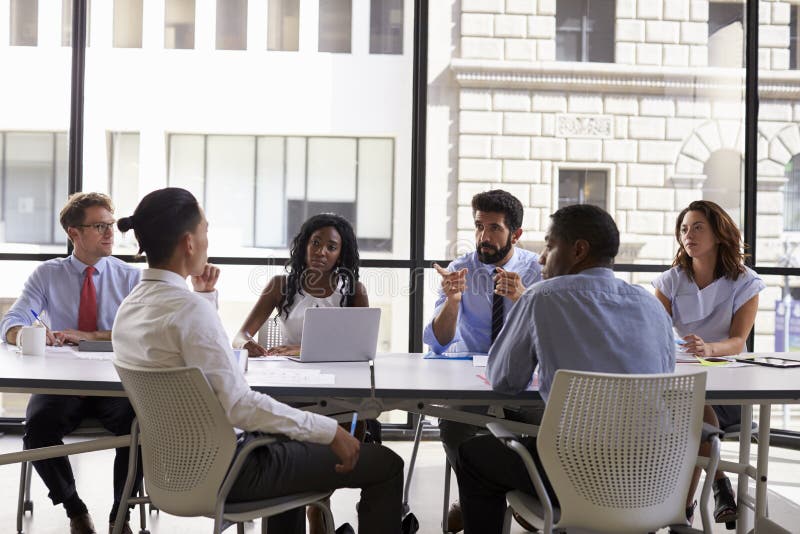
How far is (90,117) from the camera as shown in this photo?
512 cm

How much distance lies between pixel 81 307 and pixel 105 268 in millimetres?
207

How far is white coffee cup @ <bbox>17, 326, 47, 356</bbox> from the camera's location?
2.96 meters

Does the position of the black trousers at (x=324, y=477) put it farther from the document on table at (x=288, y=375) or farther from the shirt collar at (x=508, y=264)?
the shirt collar at (x=508, y=264)

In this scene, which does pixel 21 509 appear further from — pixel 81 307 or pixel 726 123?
pixel 726 123

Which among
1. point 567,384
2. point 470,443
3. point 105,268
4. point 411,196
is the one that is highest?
point 411,196

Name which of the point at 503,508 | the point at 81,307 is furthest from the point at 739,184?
the point at 81,307

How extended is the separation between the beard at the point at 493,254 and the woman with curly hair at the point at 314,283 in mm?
547

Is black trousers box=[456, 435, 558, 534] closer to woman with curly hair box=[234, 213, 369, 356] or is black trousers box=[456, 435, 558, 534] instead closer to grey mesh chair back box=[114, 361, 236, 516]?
grey mesh chair back box=[114, 361, 236, 516]

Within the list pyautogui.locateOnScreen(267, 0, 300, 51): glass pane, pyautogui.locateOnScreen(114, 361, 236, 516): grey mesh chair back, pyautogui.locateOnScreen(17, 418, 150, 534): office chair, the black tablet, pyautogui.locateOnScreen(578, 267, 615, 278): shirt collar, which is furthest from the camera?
pyautogui.locateOnScreen(267, 0, 300, 51): glass pane

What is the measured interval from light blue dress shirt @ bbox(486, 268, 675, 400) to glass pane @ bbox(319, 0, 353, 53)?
11.1ft

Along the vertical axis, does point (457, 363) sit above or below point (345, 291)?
below

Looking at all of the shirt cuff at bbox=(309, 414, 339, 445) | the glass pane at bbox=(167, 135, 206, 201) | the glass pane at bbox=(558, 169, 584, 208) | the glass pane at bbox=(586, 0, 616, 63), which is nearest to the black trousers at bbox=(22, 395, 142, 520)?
the shirt cuff at bbox=(309, 414, 339, 445)

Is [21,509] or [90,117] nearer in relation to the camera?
[21,509]

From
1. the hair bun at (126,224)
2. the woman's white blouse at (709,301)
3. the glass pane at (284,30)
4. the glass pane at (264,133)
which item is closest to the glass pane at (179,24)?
the glass pane at (264,133)
